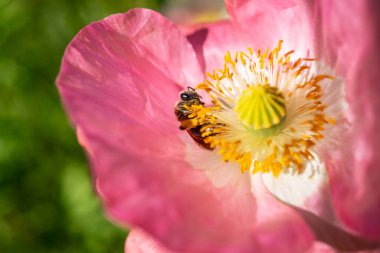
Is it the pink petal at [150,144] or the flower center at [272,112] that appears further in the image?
the flower center at [272,112]

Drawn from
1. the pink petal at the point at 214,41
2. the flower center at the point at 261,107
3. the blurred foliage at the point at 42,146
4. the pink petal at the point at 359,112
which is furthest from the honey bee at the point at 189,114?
the blurred foliage at the point at 42,146

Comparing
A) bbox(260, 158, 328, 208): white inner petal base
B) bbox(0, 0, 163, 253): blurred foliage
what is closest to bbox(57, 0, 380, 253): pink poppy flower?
bbox(260, 158, 328, 208): white inner petal base

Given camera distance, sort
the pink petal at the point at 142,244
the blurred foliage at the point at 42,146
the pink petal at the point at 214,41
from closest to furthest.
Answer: the pink petal at the point at 142,244, the pink petal at the point at 214,41, the blurred foliage at the point at 42,146

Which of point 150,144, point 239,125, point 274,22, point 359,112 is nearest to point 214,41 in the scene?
point 274,22

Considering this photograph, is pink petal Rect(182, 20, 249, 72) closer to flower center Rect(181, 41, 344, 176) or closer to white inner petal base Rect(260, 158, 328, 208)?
flower center Rect(181, 41, 344, 176)

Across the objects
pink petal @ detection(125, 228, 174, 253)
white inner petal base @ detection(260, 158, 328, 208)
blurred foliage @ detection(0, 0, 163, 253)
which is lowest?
blurred foliage @ detection(0, 0, 163, 253)

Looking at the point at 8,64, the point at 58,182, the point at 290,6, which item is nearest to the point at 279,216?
the point at 290,6

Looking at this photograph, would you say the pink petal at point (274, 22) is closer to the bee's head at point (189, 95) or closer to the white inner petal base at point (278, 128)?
the white inner petal base at point (278, 128)
